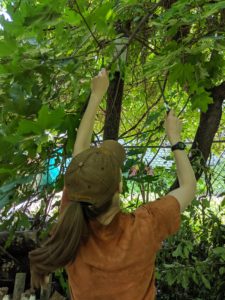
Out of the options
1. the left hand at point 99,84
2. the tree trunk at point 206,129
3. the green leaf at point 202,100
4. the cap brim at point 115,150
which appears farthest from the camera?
the tree trunk at point 206,129

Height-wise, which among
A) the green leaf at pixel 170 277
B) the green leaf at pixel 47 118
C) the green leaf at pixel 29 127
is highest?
the green leaf at pixel 47 118

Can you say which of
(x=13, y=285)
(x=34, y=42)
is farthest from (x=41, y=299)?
(x=34, y=42)

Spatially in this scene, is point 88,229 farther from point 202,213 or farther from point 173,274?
point 202,213

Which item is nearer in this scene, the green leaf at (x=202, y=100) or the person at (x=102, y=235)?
the person at (x=102, y=235)

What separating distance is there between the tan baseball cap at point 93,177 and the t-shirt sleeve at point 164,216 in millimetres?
139

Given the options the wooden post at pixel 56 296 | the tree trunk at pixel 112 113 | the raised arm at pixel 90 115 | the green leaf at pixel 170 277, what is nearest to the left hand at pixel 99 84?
the raised arm at pixel 90 115

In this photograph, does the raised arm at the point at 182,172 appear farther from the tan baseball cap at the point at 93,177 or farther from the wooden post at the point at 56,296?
the wooden post at the point at 56,296

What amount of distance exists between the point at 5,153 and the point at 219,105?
1.26 meters

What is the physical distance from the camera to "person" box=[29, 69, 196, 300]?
1.16m

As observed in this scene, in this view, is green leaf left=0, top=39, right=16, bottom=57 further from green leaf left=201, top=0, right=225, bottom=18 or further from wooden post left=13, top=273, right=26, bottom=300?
wooden post left=13, top=273, right=26, bottom=300

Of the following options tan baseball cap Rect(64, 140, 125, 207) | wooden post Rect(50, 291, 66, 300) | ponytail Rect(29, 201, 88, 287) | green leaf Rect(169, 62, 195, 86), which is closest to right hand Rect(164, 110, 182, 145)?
green leaf Rect(169, 62, 195, 86)

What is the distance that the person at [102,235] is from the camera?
116 centimetres

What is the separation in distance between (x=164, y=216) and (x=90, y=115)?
1.29 feet

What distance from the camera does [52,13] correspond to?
4.09ft
